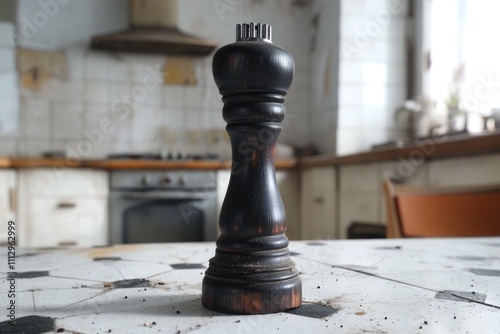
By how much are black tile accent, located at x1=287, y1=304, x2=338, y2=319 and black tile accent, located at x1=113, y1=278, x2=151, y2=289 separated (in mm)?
214

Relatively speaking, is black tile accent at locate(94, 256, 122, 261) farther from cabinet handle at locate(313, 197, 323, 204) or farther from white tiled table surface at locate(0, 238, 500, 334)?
cabinet handle at locate(313, 197, 323, 204)

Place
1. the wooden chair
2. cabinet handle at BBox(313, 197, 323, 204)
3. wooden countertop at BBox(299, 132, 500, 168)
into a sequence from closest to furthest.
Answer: the wooden chair → wooden countertop at BBox(299, 132, 500, 168) → cabinet handle at BBox(313, 197, 323, 204)

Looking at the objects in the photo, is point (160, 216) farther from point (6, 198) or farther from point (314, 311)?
point (314, 311)

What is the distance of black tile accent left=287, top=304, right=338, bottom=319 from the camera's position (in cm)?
49

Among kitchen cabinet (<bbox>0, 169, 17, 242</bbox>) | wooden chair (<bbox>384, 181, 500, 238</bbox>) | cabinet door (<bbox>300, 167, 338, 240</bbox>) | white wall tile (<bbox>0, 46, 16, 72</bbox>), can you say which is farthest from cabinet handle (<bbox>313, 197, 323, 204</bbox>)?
white wall tile (<bbox>0, 46, 16, 72</bbox>)

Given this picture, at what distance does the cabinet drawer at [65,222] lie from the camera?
3.15 m

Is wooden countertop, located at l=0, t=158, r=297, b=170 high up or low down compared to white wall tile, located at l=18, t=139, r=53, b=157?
down

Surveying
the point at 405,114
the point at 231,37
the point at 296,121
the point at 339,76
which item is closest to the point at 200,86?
the point at 231,37

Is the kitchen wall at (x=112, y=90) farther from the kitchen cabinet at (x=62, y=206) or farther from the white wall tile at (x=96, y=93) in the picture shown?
the kitchen cabinet at (x=62, y=206)

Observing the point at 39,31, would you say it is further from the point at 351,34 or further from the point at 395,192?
the point at 395,192

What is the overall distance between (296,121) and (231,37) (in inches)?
33.3

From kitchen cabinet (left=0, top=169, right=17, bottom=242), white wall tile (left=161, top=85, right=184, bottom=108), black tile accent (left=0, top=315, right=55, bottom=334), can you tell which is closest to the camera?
black tile accent (left=0, top=315, right=55, bottom=334)

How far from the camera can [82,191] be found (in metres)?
3.21

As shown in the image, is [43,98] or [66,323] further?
[43,98]
